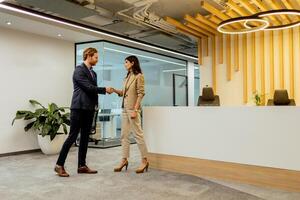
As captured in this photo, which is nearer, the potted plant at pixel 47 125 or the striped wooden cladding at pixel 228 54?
the potted plant at pixel 47 125

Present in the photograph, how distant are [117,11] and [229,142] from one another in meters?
3.29

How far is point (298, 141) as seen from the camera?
2881 mm

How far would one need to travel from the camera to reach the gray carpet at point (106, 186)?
2.79 m

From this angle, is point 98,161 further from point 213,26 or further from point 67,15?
point 213,26

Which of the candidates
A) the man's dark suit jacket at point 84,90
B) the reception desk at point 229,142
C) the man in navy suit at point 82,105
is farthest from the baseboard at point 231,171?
the man's dark suit jacket at point 84,90

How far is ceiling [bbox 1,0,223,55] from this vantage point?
4.71 metres

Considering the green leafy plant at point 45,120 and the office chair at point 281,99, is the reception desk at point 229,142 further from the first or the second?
the green leafy plant at point 45,120

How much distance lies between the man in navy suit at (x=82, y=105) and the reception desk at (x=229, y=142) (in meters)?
0.77

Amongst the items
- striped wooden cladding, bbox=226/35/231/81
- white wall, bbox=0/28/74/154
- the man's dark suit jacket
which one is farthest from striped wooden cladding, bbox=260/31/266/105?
white wall, bbox=0/28/74/154

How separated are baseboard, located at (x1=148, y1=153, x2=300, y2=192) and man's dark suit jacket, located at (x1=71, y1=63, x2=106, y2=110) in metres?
1.15

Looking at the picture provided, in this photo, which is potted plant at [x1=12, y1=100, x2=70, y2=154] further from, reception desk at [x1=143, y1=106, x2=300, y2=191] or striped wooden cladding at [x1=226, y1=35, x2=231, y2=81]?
striped wooden cladding at [x1=226, y1=35, x2=231, y2=81]

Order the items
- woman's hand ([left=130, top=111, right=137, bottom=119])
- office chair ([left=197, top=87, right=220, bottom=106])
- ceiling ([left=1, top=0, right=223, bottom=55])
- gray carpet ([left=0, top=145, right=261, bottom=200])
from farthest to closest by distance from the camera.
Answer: office chair ([left=197, top=87, right=220, bottom=106])
ceiling ([left=1, top=0, right=223, bottom=55])
woman's hand ([left=130, top=111, right=137, bottom=119])
gray carpet ([left=0, top=145, right=261, bottom=200])

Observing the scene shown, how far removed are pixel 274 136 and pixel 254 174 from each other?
480 mm

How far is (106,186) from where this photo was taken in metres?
3.12
